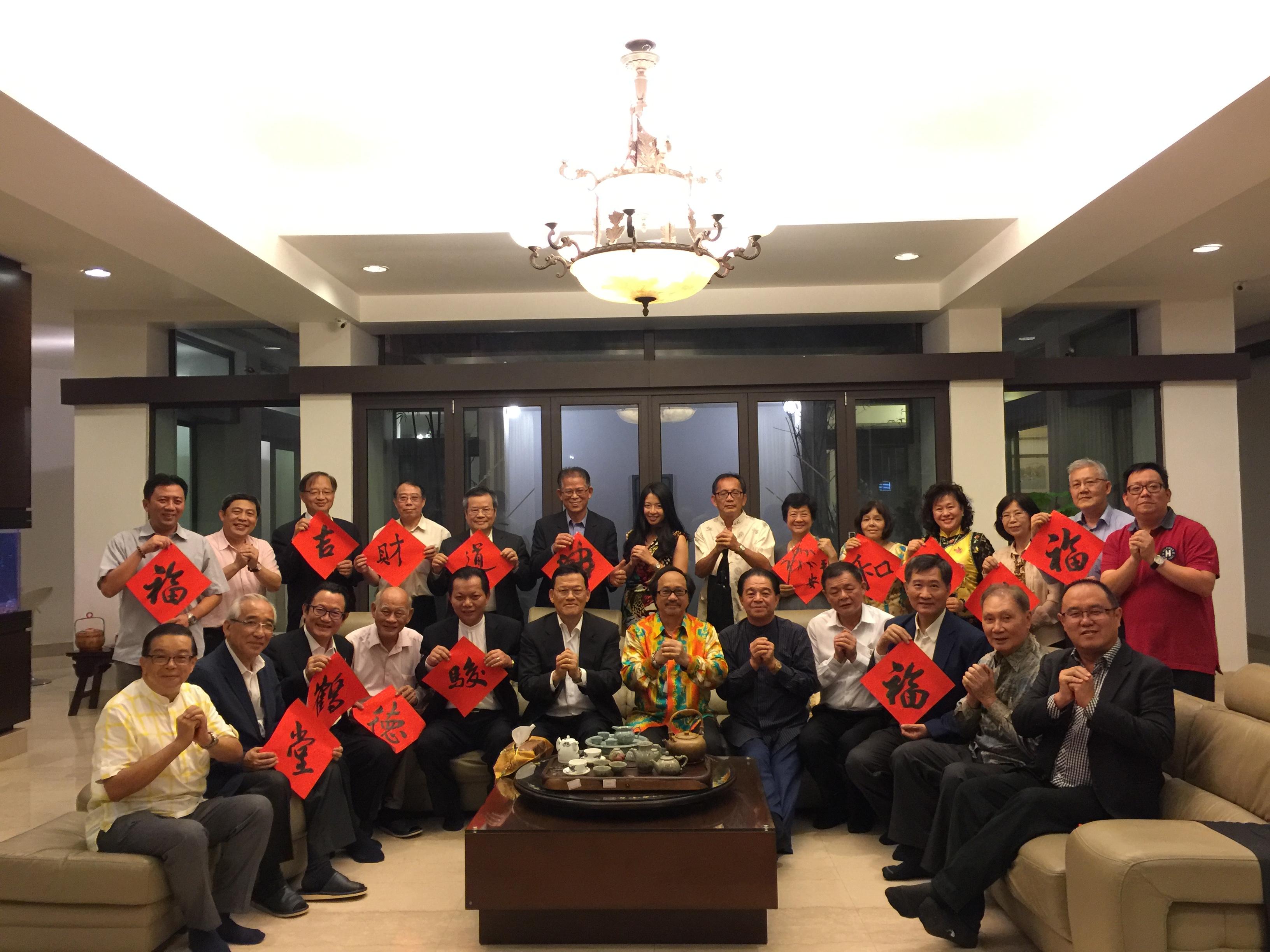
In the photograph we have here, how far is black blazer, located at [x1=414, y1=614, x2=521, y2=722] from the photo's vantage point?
4.34 metres

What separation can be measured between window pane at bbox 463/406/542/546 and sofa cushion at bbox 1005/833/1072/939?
14.3ft

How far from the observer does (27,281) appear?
585 cm

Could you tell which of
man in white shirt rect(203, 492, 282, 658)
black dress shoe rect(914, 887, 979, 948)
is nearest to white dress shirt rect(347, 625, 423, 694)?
man in white shirt rect(203, 492, 282, 658)

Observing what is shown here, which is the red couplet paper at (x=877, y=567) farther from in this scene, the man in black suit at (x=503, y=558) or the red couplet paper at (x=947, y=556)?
the man in black suit at (x=503, y=558)

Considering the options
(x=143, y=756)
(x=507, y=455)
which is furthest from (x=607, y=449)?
(x=143, y=756)

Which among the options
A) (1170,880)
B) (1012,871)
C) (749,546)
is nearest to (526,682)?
(749,546)

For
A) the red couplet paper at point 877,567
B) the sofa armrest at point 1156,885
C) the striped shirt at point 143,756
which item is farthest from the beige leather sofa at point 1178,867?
the striped shirt at point 143,756

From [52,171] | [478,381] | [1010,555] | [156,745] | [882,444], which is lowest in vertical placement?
[156,745]

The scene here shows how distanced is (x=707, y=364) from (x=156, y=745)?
4.37 m

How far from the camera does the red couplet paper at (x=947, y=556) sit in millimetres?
4438

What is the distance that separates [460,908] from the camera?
3332 mm

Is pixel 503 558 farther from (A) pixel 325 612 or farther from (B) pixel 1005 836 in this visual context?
(B) pixel 1005 836

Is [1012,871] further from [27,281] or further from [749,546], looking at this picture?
[27,281]

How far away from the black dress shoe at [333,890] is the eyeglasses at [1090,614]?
8.39ft
